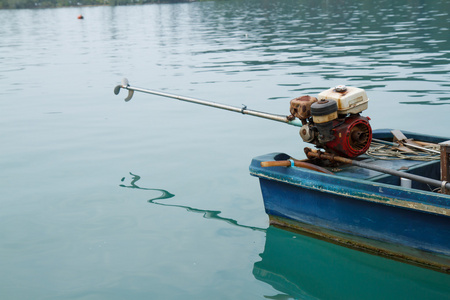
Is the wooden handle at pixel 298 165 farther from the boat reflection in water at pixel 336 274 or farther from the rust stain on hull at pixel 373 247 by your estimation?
the boat reflection in water at pixel 336 274

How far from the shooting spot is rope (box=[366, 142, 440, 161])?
20.7 ft

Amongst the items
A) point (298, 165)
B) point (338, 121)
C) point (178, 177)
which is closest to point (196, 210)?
point (178, 177)

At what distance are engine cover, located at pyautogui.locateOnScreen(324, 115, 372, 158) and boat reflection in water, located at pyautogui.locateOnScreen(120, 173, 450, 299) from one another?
0.95 metres

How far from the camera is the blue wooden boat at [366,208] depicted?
201 inches

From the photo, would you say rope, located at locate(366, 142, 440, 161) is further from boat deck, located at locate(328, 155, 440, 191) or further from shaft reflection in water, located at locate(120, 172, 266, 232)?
shaft reflection in water, located at locate(120, 172, 266, 232)

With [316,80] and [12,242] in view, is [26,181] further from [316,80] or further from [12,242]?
[316,80]

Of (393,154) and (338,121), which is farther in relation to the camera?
(393,154)

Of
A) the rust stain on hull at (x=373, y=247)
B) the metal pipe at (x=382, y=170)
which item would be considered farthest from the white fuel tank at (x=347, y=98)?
the rust stain on hull at (x=373, y=247)

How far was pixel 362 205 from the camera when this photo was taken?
5.52m

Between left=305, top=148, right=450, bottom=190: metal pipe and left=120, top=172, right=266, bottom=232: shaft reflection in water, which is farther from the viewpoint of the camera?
left=120, top=172, right=266, bottom=232: shaft reflection in water

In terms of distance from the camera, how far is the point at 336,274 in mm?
5613

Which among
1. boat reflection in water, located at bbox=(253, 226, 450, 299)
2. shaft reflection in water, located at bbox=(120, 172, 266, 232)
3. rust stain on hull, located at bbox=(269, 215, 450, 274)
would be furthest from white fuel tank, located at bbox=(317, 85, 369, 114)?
shaft reflection in water, located at bbox=(120, 172, 266, 232)

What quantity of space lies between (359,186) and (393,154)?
4.17ft

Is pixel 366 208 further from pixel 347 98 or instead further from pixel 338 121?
pixel 347 98
